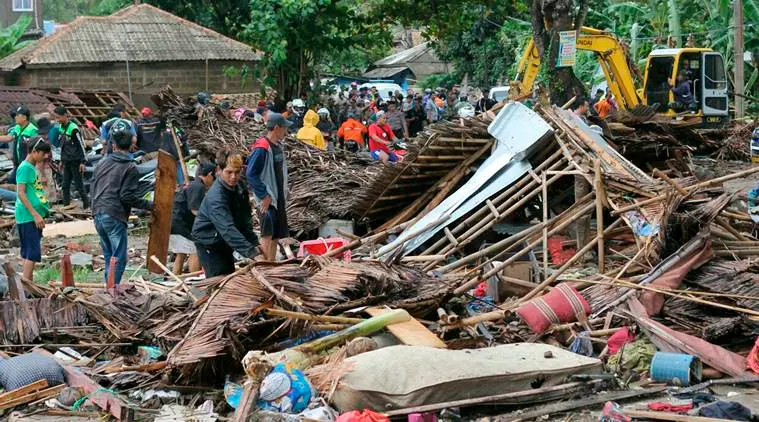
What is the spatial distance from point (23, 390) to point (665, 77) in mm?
20990

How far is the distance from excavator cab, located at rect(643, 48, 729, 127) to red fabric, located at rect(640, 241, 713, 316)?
671 inches

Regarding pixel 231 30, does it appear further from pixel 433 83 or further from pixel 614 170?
pixel 614 170

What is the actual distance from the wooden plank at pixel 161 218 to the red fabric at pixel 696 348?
5479 millimetres

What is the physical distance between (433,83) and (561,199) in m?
41.1

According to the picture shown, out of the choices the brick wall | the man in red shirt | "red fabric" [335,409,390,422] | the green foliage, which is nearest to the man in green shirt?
"red fabric" [335,409,390,422]

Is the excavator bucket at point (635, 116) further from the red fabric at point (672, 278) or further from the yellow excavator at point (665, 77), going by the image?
the yellow excavator at point (665, 77)

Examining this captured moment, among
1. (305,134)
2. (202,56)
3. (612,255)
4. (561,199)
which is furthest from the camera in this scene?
(202,56)

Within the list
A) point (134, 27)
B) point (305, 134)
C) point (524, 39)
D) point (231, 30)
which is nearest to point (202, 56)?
point (134, 27)

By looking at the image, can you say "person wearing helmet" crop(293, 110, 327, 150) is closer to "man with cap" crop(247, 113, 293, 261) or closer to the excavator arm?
"man with cap" crop(247, 113, 293, 261)

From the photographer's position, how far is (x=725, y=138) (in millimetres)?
20844

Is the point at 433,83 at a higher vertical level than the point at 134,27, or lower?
lower

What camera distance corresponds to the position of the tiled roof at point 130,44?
32.0m

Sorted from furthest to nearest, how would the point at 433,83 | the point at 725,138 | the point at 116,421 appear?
the point at 433,83, the point at 725,138, the point at 116,421

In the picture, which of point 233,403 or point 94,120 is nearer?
point 233,403
